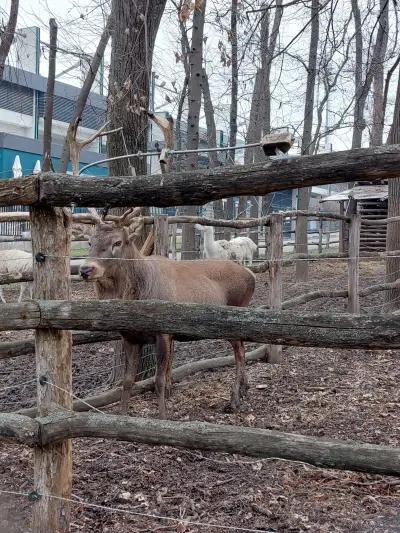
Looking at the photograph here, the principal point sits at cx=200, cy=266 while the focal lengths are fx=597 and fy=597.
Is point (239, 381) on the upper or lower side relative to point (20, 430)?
lower

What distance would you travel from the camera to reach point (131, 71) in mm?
6543

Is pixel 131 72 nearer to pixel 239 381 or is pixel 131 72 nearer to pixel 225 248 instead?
pixel 239 381

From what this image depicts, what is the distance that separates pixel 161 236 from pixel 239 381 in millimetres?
1681

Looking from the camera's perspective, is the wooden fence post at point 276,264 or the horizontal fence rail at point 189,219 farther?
the wooden fence post at point 276,264

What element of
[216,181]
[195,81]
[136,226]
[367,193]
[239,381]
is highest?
[195,81]

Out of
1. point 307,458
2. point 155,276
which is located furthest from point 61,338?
point 155,276

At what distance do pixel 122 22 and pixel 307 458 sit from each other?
5493 millimetres

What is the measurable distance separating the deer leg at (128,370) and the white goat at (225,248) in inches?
406

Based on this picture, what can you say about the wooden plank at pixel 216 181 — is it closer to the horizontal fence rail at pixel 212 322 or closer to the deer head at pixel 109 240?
the horizontal fence rail at pixel 212 322

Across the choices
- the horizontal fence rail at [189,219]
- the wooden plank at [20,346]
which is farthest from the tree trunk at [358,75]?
the wooden plank at [20,346]

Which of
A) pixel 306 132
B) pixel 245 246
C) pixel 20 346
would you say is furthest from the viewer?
pixel 245 246

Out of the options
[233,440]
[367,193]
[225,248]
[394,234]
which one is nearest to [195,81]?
[394,234]

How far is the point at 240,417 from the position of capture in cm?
534

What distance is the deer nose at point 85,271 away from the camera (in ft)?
15.9
